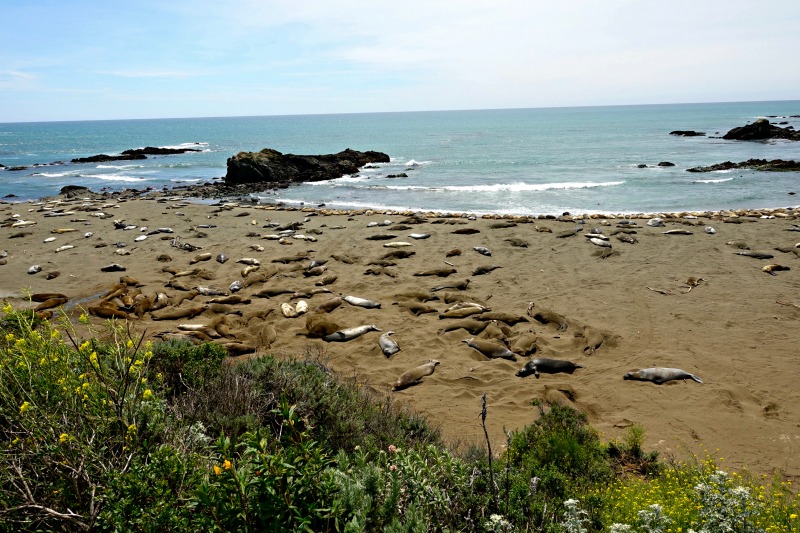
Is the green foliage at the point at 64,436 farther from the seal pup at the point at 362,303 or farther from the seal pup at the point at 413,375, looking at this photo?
the seal pup at the point at 362,303

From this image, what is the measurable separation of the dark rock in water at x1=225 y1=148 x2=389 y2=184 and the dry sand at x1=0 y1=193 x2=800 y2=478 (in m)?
15.0

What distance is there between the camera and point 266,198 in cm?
2589

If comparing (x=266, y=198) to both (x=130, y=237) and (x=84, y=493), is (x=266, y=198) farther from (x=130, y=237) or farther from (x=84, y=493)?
(x=84, y=493)

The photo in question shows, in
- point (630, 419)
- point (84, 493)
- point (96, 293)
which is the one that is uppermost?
point (84, 493)

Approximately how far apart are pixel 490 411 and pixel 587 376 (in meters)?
1.69

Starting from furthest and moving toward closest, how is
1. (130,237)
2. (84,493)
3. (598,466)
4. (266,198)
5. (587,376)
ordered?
(266,198) < (130,237) < (587,376) < (598,466) < (84,493)

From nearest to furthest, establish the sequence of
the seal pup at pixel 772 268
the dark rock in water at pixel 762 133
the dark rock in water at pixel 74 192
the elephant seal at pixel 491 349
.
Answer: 1. the elephant seal at pixel 491 349
2. the seal pup at pixel 772 268
3. the dark rock in water at pixel 74 192
4. the dark rock in water at pixel 762 133

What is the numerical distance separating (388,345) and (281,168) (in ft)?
92.5

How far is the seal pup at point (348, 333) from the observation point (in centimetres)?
770

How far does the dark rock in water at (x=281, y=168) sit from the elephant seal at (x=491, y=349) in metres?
26.7

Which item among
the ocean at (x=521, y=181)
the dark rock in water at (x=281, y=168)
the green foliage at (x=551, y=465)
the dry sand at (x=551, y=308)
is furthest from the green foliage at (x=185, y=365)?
Answer: the dark rock in water at (x=281, y=168)

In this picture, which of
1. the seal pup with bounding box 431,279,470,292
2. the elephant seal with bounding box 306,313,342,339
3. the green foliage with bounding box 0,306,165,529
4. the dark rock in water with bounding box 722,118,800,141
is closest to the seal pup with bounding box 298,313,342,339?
the elephant seal with bounding box 306,313,342,339

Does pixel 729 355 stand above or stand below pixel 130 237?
below

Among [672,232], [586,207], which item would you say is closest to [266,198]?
[586,207]
